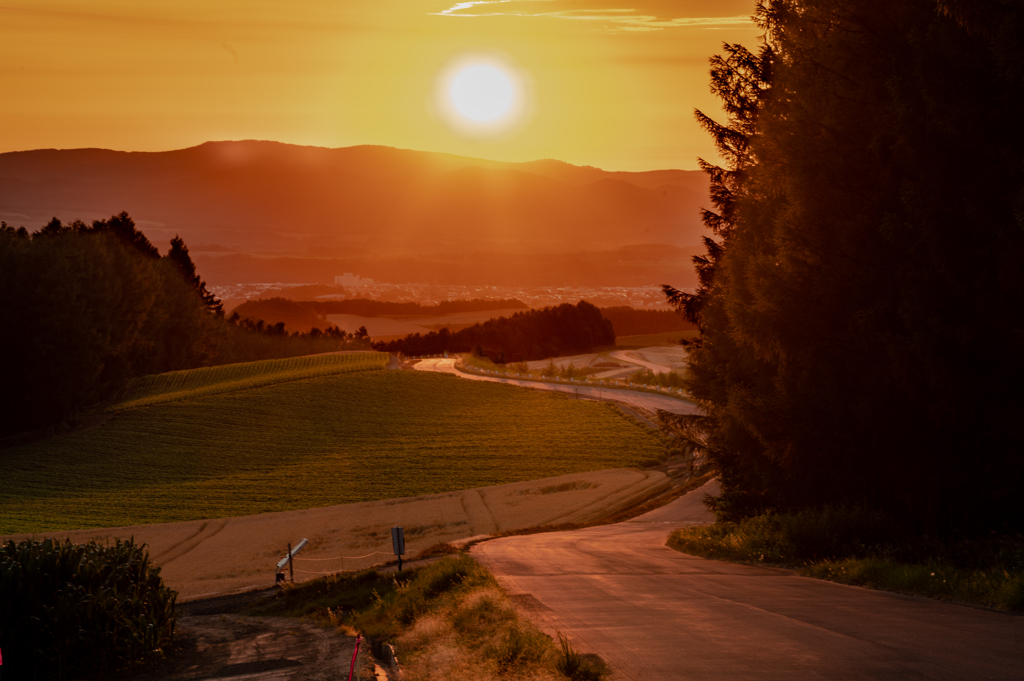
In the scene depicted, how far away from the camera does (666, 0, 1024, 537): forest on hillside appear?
40.5ft

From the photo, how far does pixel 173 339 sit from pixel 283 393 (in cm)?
3264

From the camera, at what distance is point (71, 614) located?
991 centimetres

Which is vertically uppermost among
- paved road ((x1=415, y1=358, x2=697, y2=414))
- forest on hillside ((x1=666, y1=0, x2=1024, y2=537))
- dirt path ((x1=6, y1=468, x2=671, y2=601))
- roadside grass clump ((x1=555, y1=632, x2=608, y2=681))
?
forest on hillside ((x1=666, y1=0, x2=1024, y2=537))

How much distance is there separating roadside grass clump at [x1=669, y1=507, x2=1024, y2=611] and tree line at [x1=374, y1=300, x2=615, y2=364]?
127233mm

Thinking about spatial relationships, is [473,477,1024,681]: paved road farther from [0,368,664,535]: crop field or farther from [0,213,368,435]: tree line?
[0,213,368,435]: tree line

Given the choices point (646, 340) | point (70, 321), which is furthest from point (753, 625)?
point (646, 340)

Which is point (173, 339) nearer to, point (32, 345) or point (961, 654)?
point (32, 345)

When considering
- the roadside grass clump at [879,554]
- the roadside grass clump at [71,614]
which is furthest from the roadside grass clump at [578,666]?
the roadside grass clump at [71,614]

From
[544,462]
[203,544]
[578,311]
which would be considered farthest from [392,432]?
[578,311]

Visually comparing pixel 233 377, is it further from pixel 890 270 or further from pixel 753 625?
pixel 753 625

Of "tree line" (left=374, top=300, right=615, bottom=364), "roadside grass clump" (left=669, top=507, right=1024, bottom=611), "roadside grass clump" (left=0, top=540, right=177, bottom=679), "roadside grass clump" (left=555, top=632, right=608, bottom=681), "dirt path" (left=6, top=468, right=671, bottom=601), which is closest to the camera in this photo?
"roadside grass clump" (left=555, top=632, right=608, bottom=681)

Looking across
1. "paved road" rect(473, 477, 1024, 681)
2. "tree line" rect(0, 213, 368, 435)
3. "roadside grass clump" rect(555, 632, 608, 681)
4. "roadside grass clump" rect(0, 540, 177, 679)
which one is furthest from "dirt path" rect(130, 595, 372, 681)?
"tree line" rect(0, 213, 368, 435)

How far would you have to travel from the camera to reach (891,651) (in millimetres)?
7523

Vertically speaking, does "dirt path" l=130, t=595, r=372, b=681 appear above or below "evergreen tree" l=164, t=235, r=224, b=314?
below
